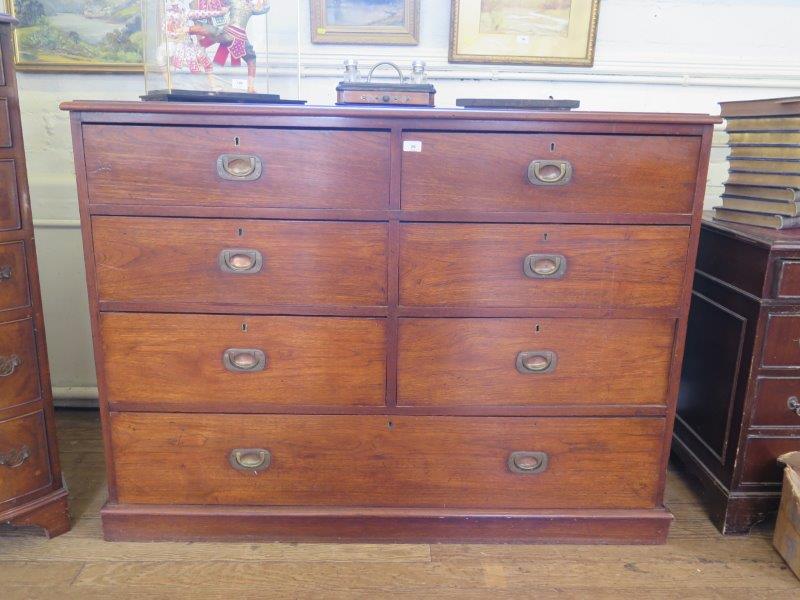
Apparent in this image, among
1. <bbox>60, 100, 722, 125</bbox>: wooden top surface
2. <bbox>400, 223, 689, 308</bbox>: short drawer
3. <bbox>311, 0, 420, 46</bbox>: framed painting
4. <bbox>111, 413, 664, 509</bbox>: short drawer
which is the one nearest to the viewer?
<bbox>60, 100, 722, 125</bbox>: wooden top surface

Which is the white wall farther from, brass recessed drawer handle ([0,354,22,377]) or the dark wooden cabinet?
brass recessed drawer handle ([0,354,22,377])

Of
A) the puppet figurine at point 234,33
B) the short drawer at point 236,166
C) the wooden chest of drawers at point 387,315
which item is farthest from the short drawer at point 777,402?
the puppet figurine at point 234,33

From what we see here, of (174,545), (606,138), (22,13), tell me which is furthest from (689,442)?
(22,13)

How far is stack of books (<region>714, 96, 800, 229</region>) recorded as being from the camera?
1.58 metres

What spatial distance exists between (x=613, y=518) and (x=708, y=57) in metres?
1.48

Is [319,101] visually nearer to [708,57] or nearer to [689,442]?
[708,57]

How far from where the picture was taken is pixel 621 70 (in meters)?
1.97

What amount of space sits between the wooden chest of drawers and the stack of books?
38cm

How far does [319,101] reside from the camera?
200 centimetres

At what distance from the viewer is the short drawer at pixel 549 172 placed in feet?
4.47

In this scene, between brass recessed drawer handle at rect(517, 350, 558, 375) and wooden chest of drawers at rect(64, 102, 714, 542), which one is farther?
brass recessed drawer handle at rect(517, 350, 558, 375)

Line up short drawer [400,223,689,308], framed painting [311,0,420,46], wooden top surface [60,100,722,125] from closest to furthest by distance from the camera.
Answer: wooden top surface [60,100,722,125]
short drawer [400,223,689,308]
framed painting [311,0,420,46]

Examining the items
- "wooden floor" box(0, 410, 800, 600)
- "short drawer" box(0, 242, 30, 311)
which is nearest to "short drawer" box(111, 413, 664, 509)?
"wooden floor" box(0, 410, 800, 600)

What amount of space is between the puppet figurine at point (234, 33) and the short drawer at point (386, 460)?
95 cm
